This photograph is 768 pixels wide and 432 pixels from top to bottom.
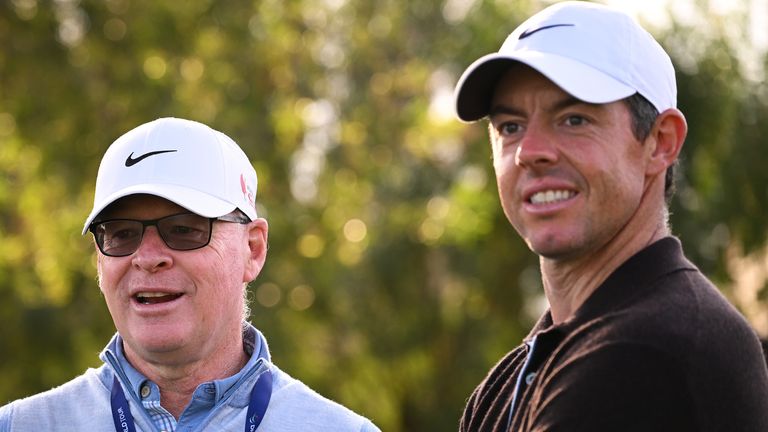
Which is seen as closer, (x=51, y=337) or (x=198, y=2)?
(x=51, y=337)

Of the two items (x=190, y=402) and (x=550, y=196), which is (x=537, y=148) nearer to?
(x=550, y=196)

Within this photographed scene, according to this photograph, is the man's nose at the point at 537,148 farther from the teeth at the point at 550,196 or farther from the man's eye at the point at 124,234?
the man's eye at the point at 124,234

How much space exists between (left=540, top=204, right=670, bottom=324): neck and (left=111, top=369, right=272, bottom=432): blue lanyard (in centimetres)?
90

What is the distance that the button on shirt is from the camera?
3.51m

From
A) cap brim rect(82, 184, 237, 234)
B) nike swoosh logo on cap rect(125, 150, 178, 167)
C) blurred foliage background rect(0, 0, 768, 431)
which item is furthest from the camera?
blurred foliage background rect(0, 0, 768, 431)

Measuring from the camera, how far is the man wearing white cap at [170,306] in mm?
3471

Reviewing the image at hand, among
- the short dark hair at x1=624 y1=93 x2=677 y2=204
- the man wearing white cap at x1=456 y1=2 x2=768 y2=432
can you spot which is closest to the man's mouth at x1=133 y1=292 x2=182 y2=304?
the man wearing white cap at x1=456 y1=2 x2=768 y2=432

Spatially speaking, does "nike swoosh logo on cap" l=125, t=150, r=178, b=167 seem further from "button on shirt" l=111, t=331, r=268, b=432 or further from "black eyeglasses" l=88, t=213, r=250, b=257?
"button on shirt" l=111, t=331, r=268, b=432

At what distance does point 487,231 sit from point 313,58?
499cm

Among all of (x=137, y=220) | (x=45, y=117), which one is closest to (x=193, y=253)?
(x=137, y=220)

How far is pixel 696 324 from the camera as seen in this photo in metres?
2.74

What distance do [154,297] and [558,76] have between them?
50.9 inches

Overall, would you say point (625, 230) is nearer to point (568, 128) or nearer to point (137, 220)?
point (568, 128)

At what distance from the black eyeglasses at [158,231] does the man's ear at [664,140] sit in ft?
4.07
